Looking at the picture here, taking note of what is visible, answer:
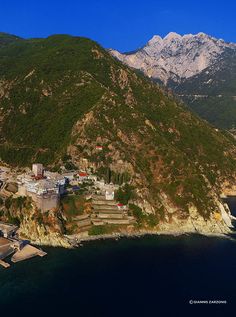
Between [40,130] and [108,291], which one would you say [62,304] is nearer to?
[108,291]

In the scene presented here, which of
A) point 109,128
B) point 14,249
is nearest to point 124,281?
point 14,249

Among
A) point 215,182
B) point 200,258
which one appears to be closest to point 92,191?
point 200,258

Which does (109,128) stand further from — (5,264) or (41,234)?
(5,264)

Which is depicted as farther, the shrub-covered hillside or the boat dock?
the shrub-covered hillside

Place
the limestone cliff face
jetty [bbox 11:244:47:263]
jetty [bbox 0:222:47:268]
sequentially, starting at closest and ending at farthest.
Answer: jetty [bbox 11:244:47:263] → jetty [bbox 0:222:47:268] → the limestone cliff face

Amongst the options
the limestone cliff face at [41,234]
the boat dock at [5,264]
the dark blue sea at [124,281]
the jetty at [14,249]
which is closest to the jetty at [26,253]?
the jetty at [14,249]

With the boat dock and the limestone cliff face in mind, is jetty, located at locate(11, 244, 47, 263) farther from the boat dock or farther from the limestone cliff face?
the limestone cliff face

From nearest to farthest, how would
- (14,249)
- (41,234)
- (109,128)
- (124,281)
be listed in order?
(124,281) → (14,249) → (41,234) → (109,128)

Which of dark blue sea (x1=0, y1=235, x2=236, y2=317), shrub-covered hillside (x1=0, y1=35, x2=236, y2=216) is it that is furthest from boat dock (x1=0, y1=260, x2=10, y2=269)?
shrub-covered hillside (x1=0, y1=35, x2=236, y2=216)

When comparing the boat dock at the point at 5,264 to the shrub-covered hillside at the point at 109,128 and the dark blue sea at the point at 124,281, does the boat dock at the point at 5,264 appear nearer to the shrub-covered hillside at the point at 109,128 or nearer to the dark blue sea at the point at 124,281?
the dark blue sea at the point at 124,281

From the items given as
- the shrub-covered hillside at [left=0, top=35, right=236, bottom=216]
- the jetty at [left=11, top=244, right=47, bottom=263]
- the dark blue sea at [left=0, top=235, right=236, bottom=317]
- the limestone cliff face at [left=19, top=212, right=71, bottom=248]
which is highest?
the shrub-covered hillside at [left=0, top=35, right=236, bottom=216]
